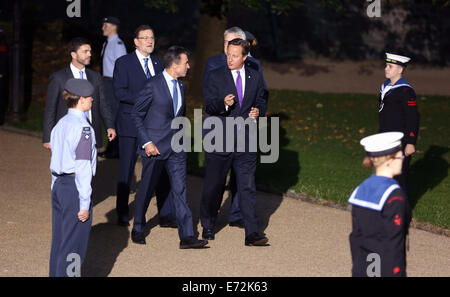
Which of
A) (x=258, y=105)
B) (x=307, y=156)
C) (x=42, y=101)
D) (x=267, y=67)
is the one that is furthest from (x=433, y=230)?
(x=267, y=67)

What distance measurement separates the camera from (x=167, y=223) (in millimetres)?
9695

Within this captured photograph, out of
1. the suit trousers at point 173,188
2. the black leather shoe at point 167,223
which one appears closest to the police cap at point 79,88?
the suit trousers at point 173,188

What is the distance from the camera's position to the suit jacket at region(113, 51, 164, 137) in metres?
9.84

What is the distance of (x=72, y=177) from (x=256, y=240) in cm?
258

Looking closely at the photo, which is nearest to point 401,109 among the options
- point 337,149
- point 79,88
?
point 79,88

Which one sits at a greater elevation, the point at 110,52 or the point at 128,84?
the point at 110,52

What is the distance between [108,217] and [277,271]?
2694mm

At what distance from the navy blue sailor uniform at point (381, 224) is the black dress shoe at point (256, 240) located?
2.89 meters

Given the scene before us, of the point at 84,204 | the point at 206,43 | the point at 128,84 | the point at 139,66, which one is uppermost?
the point at 206,43

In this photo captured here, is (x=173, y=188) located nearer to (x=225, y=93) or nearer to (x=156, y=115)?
(x=156, y=115)

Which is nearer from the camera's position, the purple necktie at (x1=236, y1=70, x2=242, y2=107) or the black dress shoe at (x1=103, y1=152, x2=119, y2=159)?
the purple necktie at (x1=236, y1=70, x2=242, y2=107)

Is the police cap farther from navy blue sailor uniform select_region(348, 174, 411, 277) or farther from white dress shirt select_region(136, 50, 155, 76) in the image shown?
white dress shirt select_region(136, 50, 155, 76)

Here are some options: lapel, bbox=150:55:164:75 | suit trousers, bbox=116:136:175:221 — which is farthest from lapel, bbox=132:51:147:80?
suit trousers, bbox=116:136:175:221

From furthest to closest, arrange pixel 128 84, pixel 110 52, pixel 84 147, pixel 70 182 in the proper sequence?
pixel 110 52 < pixel 128 84 < pixel 70 182 < pixel 84 147
